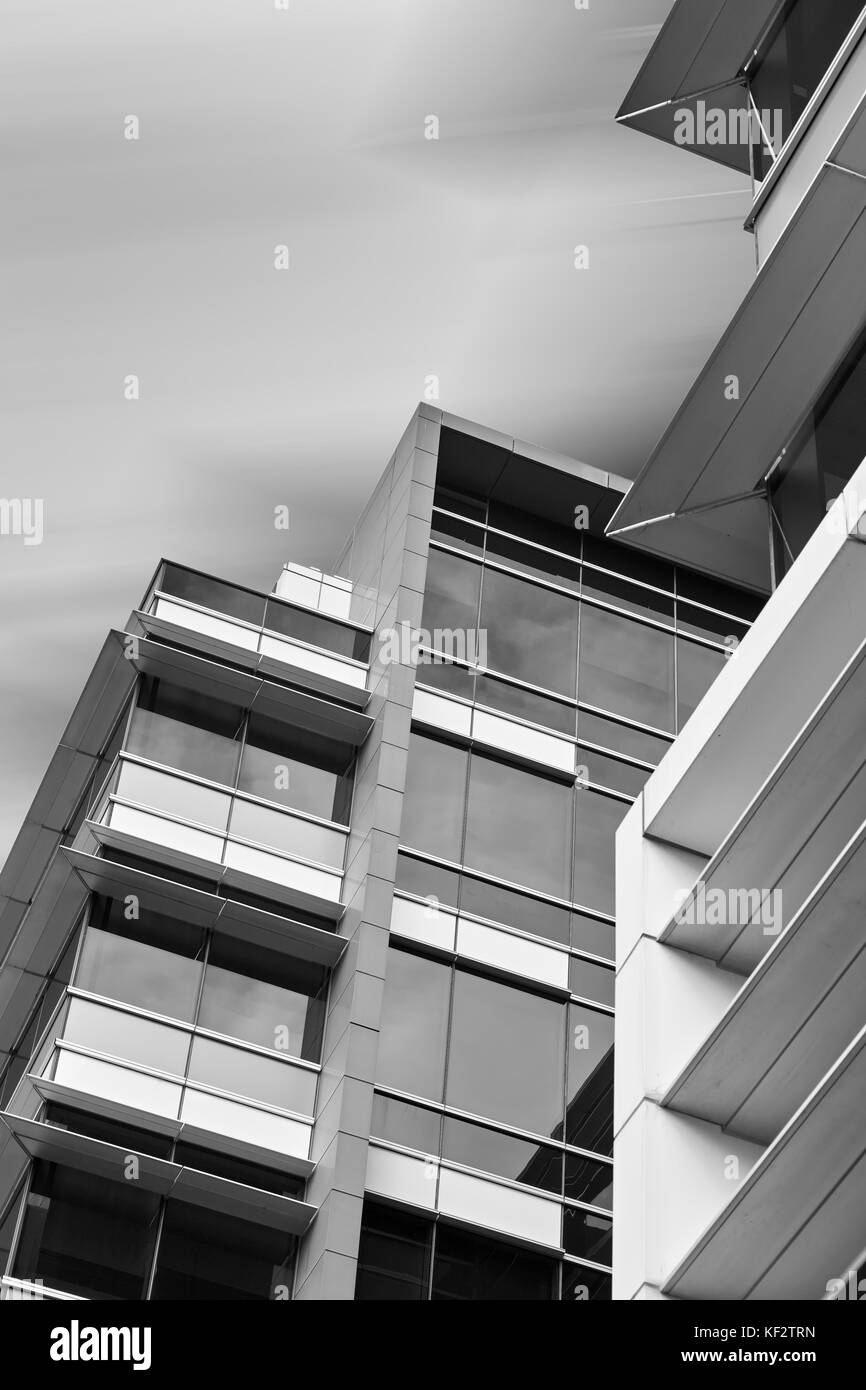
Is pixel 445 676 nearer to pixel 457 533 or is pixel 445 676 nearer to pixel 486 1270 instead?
pixel 457 533

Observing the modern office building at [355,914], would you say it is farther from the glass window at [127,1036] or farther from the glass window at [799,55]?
the glass window at [799,55]

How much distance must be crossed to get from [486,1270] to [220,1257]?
3292mm

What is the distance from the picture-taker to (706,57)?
64.3 ft

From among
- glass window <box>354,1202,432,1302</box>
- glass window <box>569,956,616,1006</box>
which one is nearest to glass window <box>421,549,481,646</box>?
glass window <box>569,956,616,1006</box>

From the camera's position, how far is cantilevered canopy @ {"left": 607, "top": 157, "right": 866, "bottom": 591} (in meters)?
15.2

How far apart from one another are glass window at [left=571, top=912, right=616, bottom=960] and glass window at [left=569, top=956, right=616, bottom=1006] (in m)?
0.22

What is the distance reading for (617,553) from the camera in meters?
31.0

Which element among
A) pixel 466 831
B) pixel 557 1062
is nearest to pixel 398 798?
pixel 466 831

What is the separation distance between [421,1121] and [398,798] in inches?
187

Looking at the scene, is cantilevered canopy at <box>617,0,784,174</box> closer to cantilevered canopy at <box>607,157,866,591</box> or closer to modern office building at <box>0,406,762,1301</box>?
cantilevered canopy at <box>607,157,866,591</box>

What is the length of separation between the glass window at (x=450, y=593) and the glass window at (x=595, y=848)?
334cm
